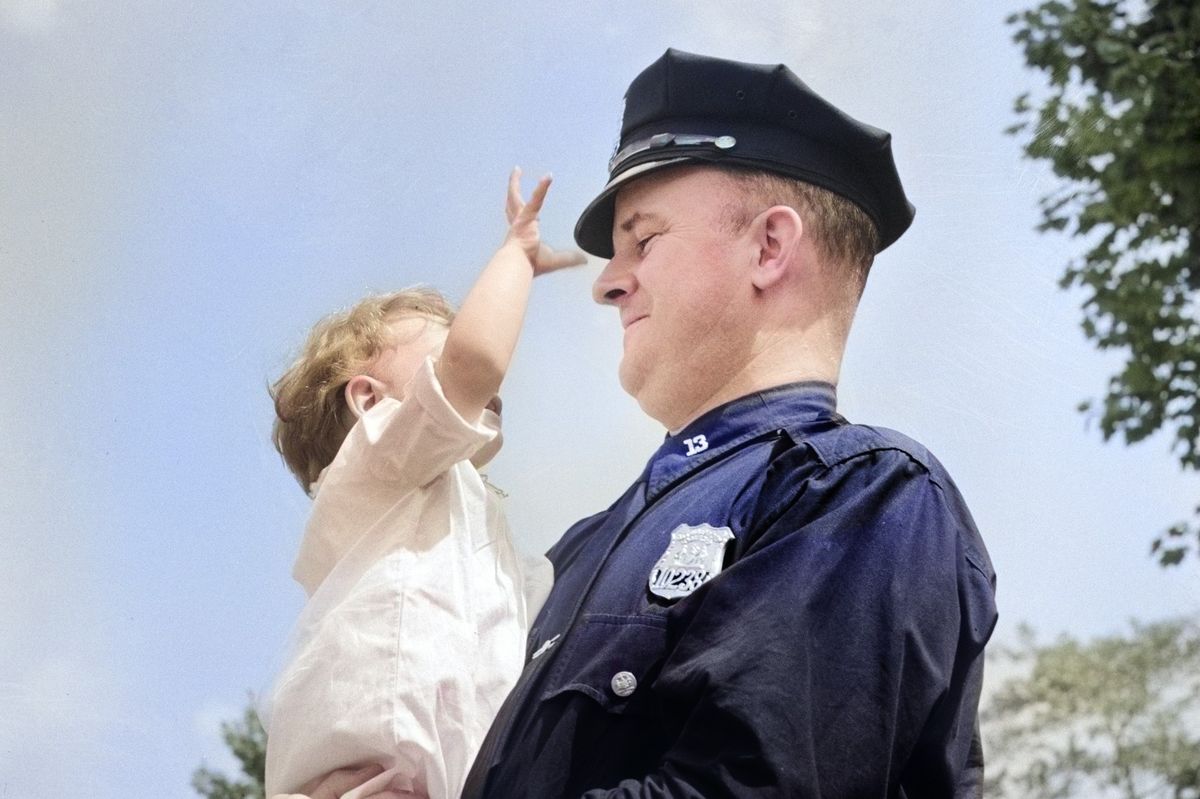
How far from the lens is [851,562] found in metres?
1.07

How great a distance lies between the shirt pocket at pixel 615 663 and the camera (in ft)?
3.60

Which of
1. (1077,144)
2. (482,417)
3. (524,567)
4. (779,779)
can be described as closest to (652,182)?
(482,417)

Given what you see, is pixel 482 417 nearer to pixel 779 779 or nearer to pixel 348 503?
pixel 348 503

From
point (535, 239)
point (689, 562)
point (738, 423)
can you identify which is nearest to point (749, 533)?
point (689, 562)

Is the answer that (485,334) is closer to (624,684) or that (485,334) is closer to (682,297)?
(682,297)

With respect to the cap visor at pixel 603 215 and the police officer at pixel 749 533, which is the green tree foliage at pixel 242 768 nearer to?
the police officer at pixel 749 533

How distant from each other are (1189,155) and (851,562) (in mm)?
1139

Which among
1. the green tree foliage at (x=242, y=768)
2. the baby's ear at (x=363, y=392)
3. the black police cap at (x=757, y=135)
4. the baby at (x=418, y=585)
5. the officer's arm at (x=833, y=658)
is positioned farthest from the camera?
the green tree foliage at (x=242, y=768)

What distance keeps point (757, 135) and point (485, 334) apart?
313 mm

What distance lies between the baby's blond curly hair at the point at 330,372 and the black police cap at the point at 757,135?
0.25m

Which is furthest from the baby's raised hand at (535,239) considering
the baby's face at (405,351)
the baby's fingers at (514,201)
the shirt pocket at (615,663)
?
the shirt pocket at (615,663)

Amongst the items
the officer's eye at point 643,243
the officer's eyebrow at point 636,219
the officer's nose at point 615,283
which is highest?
the officer's eyebrow at point 636,219

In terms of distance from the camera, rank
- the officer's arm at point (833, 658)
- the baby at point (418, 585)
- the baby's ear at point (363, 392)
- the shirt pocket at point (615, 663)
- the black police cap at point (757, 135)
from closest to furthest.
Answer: the officer's arm at point (833, 658) < the shirt pocket at point (615, 663) < the baby at point (418, 585) < the black police cap at point (757, 135) < the baby's ear at point (363, 392)

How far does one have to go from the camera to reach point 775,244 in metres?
1.38
